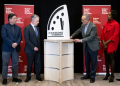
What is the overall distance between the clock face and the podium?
22 cm

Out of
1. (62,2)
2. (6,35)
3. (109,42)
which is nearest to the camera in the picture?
(6,35)

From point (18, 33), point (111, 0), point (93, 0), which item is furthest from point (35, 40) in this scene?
point (111, 0)

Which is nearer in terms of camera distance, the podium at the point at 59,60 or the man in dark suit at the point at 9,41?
the man in dark suit at the point at 9,41

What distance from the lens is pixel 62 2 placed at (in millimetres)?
4594

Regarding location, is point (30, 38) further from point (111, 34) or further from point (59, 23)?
point (111, 34)

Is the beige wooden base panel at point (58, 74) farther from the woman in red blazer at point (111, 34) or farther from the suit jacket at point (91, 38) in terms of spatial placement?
the woman in red blazer at point (111, 34)

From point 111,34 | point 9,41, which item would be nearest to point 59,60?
point 9,41

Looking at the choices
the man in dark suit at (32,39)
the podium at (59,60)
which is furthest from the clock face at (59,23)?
the man in dark suit at (32,39)

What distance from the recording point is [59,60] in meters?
3.58

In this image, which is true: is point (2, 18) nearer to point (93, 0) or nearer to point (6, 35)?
point (6, 35)

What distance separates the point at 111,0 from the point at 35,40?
2.81 m

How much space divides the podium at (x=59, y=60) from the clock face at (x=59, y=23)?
22 centimetres

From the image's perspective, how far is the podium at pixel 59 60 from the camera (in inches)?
141

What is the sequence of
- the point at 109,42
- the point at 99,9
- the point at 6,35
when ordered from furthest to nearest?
the point at 99,9
the point at 109,42
the point at 6,35
